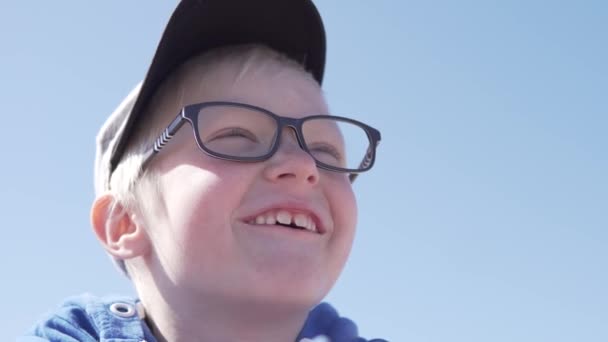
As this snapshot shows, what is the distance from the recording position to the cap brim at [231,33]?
10.2 feet

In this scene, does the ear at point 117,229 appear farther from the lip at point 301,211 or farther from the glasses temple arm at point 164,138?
the lip at point 301,211

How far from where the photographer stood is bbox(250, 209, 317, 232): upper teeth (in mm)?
2711

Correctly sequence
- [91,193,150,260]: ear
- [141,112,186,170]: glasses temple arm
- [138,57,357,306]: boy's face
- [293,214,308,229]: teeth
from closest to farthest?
[138,57,357,306]: boy's face
[293,214,308,229]: teeth
[141,112,186,170]: glasses temple arm
[91,193,150,260]: ear

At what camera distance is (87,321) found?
304 cm

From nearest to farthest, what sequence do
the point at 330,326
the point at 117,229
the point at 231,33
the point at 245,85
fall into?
the point at 245,85 < the point at 117,229 < the point at 231,33 < the point at 330,326

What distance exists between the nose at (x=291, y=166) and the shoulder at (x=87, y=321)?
2.84ft

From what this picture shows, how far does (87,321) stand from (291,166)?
3.55 feet

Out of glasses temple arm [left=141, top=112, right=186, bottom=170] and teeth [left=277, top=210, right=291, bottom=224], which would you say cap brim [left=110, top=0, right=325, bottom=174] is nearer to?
glasses temple arm [left=141, top=112, right=186, bottom=170]

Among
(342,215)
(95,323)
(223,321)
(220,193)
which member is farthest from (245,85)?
(95,323)

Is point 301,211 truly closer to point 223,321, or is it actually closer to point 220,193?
point 220,193

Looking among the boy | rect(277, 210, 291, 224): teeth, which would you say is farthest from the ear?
rect(277, 210, 291, 224): teeth

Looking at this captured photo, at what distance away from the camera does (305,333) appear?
3248mm

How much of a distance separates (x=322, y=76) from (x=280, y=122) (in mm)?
873

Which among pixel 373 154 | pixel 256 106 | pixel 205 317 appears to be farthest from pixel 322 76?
pixel 205 317
